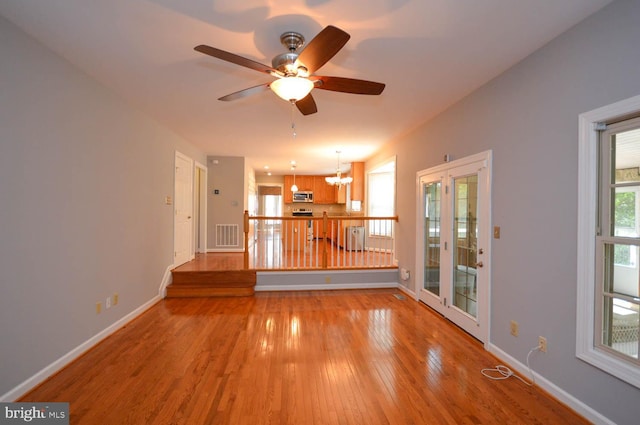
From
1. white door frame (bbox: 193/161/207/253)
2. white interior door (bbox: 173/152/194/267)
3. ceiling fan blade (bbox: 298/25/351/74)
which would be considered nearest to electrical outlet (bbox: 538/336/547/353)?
ceiling fan blade (bbox: 298/25/351/74)

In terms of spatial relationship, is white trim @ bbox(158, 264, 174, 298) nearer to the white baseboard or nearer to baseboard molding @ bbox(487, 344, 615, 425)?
the white baseboard

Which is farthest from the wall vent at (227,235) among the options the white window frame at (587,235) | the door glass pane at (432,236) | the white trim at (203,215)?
the white window frame at (587,235)

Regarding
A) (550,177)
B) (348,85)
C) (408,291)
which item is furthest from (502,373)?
(348,85)

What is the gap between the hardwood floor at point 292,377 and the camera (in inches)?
75.9

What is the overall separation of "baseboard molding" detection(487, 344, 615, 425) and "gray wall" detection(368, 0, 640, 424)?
0.12ft

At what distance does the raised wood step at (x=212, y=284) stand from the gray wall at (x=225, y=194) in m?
2.17

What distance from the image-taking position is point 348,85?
7.10 ft

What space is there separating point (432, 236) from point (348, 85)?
9.44ft

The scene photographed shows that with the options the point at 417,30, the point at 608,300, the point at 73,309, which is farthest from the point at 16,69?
the point at 608,300

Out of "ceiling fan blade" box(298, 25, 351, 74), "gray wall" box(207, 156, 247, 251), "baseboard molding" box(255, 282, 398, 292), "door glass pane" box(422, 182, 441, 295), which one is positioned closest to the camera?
"ceiling fan blade" box(298, 25, 351, 74)

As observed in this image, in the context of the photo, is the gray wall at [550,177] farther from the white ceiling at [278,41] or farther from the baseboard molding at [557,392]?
the white ceiling at [278,41]

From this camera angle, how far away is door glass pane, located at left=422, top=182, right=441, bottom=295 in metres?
4.04

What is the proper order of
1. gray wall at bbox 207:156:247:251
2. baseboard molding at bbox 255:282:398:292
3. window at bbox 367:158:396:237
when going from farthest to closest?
1. window at bbox 367:158:396:237
2. gray wall at bbox 207:156:247:251
3. baseboard molding at bbox 255:282:398:292

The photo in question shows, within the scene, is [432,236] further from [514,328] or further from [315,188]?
[315,188]
